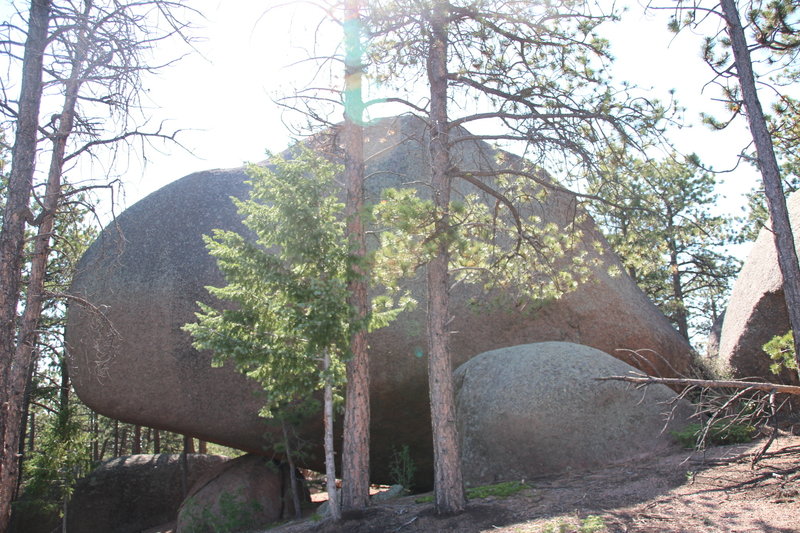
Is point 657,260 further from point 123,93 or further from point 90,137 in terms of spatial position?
point 90,137

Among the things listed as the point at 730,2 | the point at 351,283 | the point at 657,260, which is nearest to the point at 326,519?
the point at 351,283

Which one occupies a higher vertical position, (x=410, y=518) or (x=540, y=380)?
(x=540, y=380)

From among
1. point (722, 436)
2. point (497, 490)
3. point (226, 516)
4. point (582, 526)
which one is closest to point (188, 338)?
point (226, 516)

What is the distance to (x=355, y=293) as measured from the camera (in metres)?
8.98

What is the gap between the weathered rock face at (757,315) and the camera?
10.4 meters

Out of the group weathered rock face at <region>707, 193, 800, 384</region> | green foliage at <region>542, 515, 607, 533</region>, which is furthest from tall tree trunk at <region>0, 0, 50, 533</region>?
weathered rock face at <region>707, 193, 800, 384</region>

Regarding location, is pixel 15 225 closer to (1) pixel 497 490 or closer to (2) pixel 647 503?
(1) pixel 497 490

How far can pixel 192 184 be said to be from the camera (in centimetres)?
1452

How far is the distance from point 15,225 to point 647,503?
8.87 m

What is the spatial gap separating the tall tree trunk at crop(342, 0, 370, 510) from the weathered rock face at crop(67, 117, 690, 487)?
3024 mm

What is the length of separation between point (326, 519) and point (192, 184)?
8917mm

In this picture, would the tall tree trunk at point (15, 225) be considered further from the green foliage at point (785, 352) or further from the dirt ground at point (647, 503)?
the green foliage at point (785, 352)

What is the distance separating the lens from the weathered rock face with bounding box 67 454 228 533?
1652 cm

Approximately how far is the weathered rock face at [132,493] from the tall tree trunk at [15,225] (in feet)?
28.1
